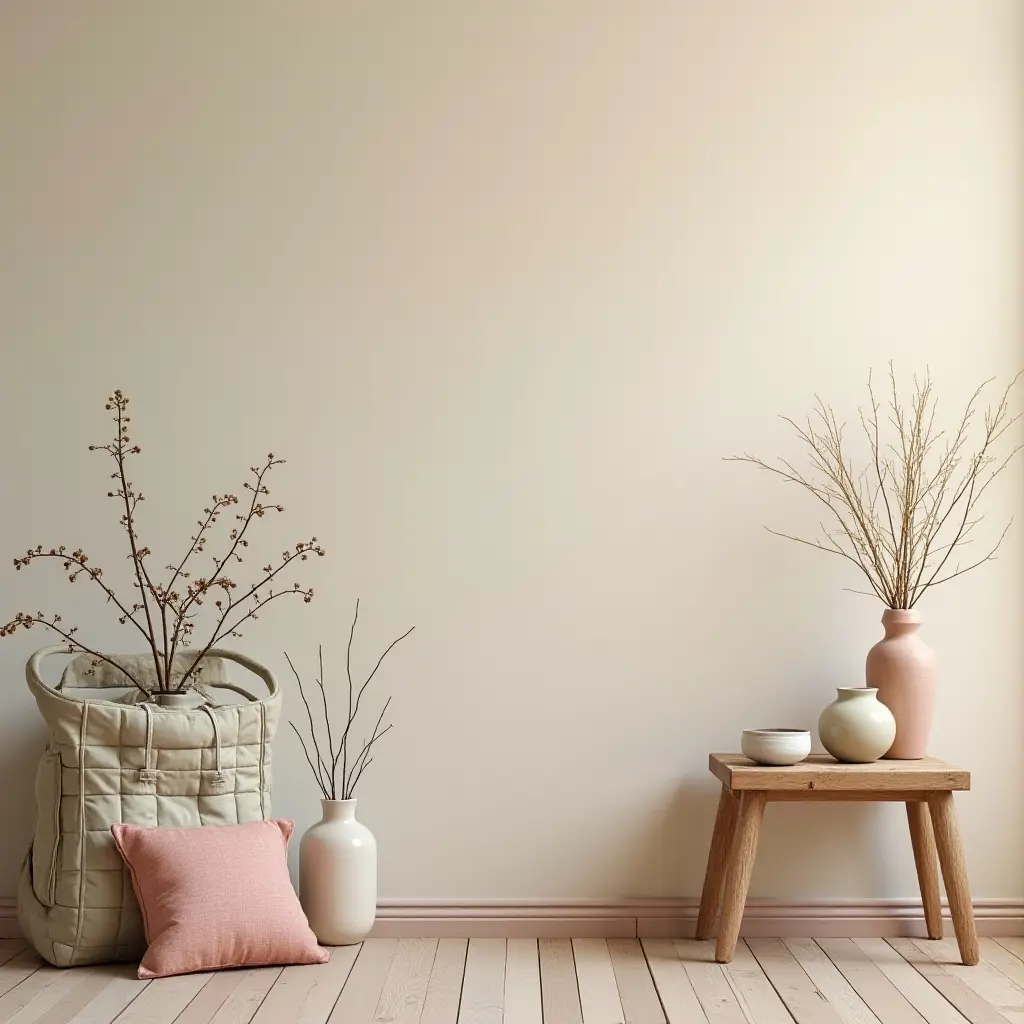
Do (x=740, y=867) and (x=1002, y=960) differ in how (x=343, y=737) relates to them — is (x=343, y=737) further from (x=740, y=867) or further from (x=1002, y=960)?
(x=1002, y=960)

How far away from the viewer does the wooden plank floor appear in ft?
7.90

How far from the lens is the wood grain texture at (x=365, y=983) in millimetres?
2406

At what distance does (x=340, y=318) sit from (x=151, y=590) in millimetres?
861

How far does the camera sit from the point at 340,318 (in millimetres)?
3143

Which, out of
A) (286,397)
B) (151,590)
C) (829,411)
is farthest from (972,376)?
(151,590)

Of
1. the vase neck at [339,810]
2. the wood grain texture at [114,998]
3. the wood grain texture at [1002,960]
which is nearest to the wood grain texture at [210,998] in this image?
the wood grain texture at [114,998]

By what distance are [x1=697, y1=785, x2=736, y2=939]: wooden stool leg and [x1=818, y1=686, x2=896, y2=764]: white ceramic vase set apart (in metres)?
0.29

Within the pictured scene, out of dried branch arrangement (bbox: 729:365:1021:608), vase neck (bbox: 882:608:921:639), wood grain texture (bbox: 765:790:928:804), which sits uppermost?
dried branch arrangement (bbox: 729:365:1021:608)

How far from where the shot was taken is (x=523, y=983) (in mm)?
2631

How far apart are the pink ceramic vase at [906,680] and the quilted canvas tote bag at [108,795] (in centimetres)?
152

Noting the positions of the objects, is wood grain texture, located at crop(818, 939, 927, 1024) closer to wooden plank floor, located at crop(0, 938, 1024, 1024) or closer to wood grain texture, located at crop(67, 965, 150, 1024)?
wooden plank floor, located at crop(0, 938, 1024, 1024)

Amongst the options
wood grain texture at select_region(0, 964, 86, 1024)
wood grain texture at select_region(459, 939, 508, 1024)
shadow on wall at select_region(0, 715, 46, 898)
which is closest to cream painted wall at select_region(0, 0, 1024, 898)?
shadow on wall at select_region(0, 715, 46, 898)

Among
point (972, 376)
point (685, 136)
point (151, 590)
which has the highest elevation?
point (685, 136)

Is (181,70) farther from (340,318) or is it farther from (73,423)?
(73,423)
